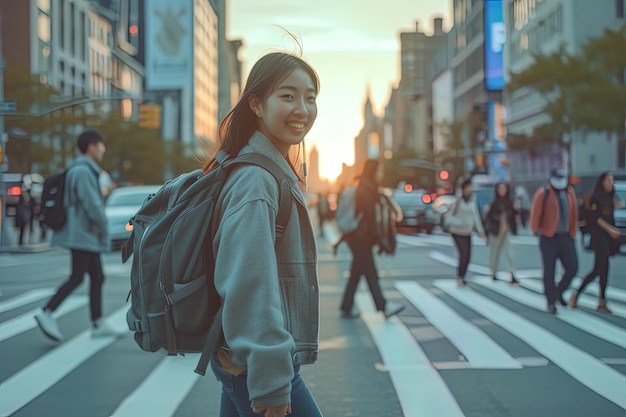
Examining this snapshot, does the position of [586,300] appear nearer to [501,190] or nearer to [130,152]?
[501,190]

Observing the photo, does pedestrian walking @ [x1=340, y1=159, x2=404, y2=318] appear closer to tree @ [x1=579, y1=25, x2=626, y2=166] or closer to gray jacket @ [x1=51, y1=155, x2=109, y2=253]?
gray jacket @ [x1=51, y1=155, x2=109, y2=253]

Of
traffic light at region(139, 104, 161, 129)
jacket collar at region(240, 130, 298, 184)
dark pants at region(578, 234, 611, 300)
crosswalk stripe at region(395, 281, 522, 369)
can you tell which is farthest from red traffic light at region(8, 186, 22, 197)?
jacket collar at region(240, 130, 298, 184)

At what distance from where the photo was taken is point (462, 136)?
81938 millimetres

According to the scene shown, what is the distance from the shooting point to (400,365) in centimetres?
732

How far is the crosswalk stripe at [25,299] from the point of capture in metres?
11.8

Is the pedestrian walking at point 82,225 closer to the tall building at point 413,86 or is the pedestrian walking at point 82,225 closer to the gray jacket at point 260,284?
the gray jacket at point 260,284

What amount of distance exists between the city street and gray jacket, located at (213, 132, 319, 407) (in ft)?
10.6

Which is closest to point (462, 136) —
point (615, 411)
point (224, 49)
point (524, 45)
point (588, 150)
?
point (524, 45)

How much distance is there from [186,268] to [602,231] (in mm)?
8835

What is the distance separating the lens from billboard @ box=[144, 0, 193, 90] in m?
132

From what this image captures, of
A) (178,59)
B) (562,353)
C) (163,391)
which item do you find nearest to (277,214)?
→ (163,391)

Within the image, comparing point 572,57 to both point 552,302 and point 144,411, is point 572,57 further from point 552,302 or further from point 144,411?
point 144,411

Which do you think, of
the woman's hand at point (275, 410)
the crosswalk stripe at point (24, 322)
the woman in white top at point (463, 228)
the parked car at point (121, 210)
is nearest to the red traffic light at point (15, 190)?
the parked car at point (121, 210)

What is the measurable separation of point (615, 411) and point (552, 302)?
16.3 ft
